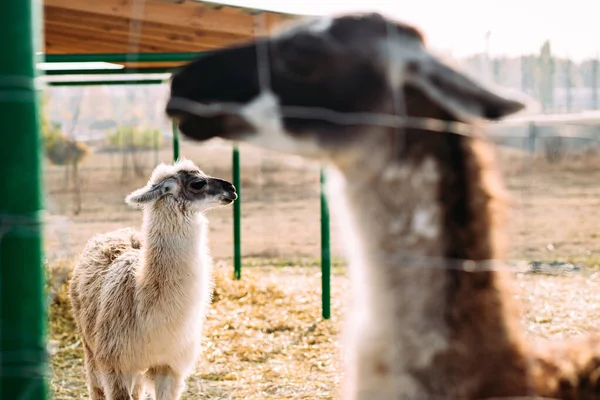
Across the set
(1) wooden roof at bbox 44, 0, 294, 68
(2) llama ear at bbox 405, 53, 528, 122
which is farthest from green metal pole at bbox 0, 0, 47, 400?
(1) wooden roof at bbox 44, 0, 294, 68

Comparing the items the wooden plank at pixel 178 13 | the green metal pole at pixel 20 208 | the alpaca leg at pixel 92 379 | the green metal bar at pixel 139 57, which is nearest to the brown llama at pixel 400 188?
the green metal pole at pixel 20 208

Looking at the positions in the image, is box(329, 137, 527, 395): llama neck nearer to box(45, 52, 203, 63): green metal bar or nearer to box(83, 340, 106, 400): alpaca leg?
box(83, 340, 106, 400): alpaca leg

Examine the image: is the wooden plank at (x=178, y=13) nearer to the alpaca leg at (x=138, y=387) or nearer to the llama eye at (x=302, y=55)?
the alpaca leg at (x=138, y=387)

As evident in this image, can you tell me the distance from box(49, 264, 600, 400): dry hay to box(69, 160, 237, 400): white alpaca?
3.10ft

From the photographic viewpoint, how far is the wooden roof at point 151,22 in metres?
5.09

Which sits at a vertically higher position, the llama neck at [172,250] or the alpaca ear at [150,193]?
the alpaca ear at [150,193]

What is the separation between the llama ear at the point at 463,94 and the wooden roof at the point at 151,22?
128 inches

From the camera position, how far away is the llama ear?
1623 millimetres

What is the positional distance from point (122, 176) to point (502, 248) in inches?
622

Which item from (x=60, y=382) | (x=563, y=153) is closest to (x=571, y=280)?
(x=60, y=382)

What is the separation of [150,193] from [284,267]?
5704 millimetres

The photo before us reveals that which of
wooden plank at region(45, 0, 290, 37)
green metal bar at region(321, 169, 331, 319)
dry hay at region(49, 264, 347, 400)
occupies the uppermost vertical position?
wooden plank at region(45, 0, 290, 37)

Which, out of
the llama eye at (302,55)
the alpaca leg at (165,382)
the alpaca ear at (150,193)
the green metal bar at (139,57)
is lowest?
the alpaca leg at (165,382)

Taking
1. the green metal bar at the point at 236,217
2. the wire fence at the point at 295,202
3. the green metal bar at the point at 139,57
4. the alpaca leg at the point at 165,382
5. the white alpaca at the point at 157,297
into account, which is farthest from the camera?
the green metal bar at the point at 236,217
